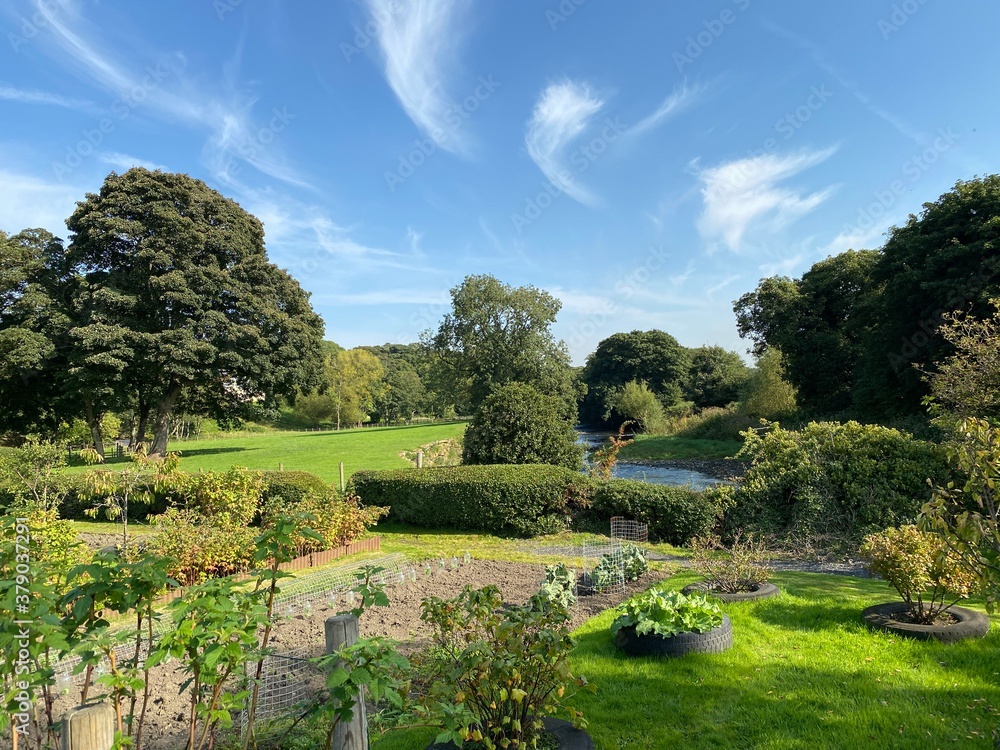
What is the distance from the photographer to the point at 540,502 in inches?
417

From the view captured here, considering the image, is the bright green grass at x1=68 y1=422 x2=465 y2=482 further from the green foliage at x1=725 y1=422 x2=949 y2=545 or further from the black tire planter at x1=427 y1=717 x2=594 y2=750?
the black tire planter at x1=427 y1=717 x2=594 y2=750

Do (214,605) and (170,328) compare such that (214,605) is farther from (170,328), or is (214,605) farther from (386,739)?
(170,328)

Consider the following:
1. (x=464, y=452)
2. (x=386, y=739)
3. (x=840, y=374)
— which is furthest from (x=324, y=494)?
(x=840, y=374)

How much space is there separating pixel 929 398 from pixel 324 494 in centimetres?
1032

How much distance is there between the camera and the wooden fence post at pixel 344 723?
2.44m

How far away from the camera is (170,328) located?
24.4m

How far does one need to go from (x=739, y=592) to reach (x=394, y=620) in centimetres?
385

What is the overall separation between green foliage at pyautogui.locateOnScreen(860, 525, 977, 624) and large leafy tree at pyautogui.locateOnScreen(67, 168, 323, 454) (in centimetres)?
2505

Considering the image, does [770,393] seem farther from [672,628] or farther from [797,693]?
[797,693]

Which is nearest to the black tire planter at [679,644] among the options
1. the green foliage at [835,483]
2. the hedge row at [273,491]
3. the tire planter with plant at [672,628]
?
the tire planter with plant at [672,628]

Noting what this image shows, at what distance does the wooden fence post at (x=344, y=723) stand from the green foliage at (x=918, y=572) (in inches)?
181

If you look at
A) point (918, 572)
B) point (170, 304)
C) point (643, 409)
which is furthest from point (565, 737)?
point (643, 409)


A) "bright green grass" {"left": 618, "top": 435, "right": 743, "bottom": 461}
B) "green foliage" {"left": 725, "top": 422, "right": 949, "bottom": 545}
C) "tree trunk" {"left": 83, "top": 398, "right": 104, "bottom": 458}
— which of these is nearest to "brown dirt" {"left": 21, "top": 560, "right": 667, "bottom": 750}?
"green foliage" {"left": 725, "top": 422, "right": 949, "bottom": 545}

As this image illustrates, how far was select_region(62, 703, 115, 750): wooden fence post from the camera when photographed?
170cm
